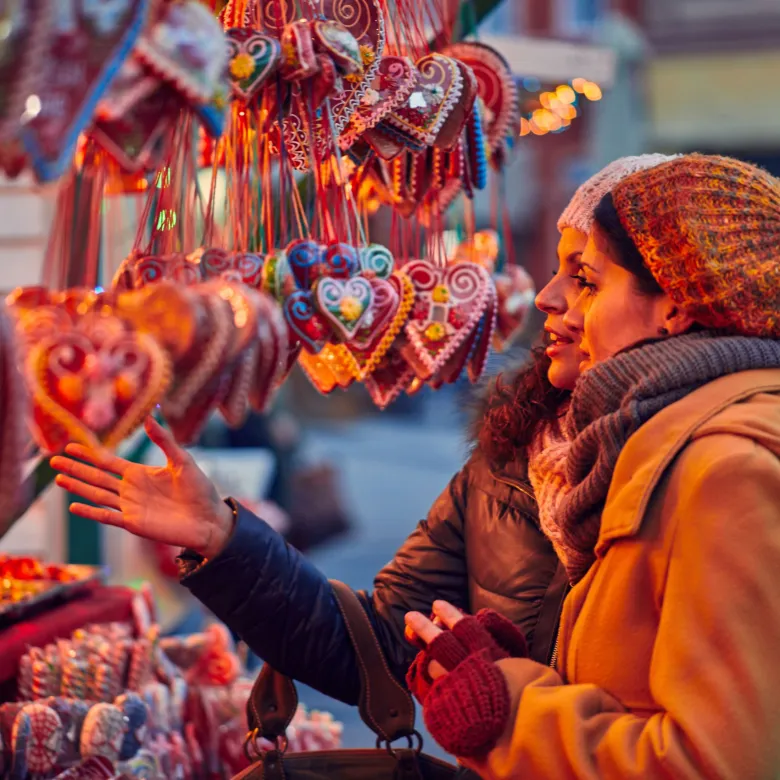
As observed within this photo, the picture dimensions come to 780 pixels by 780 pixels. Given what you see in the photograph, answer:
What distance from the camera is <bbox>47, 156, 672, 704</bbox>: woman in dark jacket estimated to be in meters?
1.44

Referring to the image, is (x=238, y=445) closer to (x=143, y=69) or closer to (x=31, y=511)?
(x=31, y=511)

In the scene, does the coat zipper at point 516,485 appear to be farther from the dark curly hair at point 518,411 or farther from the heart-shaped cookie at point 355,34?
the heart-shaped cookie at point 355,34

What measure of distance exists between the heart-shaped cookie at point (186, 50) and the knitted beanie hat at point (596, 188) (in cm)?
60

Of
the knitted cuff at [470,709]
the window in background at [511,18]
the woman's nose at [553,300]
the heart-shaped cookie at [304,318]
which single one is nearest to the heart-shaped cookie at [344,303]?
the heart-shaped cookie at [304,318]

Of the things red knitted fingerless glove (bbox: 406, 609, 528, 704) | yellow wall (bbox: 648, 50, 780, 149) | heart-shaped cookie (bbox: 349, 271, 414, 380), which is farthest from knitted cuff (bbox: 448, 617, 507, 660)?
yellow wall (bbox: 648, 50, 780, 149)

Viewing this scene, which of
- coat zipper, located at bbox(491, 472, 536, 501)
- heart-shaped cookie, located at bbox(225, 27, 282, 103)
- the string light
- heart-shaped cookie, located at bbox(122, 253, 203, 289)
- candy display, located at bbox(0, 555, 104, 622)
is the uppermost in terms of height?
the string light

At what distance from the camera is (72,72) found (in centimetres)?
87

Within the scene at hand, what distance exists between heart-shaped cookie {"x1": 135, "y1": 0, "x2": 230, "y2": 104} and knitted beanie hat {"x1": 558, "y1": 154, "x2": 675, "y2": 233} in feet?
1.96

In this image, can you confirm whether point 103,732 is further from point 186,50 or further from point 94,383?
point 186,50

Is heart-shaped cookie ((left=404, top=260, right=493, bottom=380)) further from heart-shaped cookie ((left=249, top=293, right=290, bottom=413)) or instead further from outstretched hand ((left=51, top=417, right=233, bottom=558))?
heart-shaped cookie ((left=249, top=293, right=290, bottom=413))

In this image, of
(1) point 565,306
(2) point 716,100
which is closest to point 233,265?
(1) point 565,306

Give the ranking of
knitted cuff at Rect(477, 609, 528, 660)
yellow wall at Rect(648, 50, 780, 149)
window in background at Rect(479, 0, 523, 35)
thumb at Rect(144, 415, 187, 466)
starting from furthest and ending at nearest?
1. window in background at Rect(479, 0, 523, 35)
2. yellow wall at Rect(648, 50, 780, 149)
3. thumb at Rect(144, 415, 187, 466)
4. knitted cuff at Rect(477, 609, 528, 660)

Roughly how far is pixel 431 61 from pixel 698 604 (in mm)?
801

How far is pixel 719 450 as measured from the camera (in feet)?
3.67
